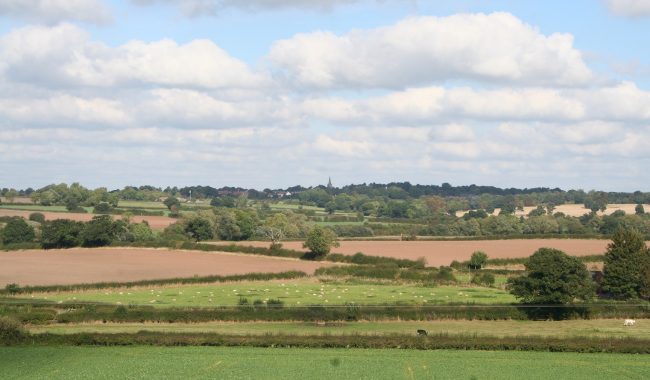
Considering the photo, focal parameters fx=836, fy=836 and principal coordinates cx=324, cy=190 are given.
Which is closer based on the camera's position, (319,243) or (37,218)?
(319,243)

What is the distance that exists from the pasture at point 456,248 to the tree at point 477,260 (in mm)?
3447

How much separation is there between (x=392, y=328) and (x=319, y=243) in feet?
147

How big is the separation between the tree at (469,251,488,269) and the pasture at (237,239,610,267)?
3.45 metres

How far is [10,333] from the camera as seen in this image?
131 feet

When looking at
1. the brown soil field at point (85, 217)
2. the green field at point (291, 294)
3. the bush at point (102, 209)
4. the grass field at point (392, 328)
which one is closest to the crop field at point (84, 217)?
the brown soil field at point (85, 217)

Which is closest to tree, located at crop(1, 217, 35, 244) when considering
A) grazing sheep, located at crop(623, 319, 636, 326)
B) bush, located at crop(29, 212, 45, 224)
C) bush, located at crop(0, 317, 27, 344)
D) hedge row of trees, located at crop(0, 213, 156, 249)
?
hedge row of trees, located at crop(0, 213, 156, 249)

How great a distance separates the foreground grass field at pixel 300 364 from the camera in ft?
105

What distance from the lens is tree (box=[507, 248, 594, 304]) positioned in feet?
180

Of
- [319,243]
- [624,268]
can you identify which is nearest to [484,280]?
[624,268]

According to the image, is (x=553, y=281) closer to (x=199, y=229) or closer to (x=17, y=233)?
(x=199, y=229)

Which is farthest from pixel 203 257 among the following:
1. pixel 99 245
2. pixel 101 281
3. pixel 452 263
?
pixel 452 263

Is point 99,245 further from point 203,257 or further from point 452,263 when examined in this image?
point 452,263

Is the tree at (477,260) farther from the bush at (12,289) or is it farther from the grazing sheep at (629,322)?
the bush at (12,289)

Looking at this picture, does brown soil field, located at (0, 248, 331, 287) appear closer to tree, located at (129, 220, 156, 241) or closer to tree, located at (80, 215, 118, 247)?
tree, located at (80, 215, 118, 247)
